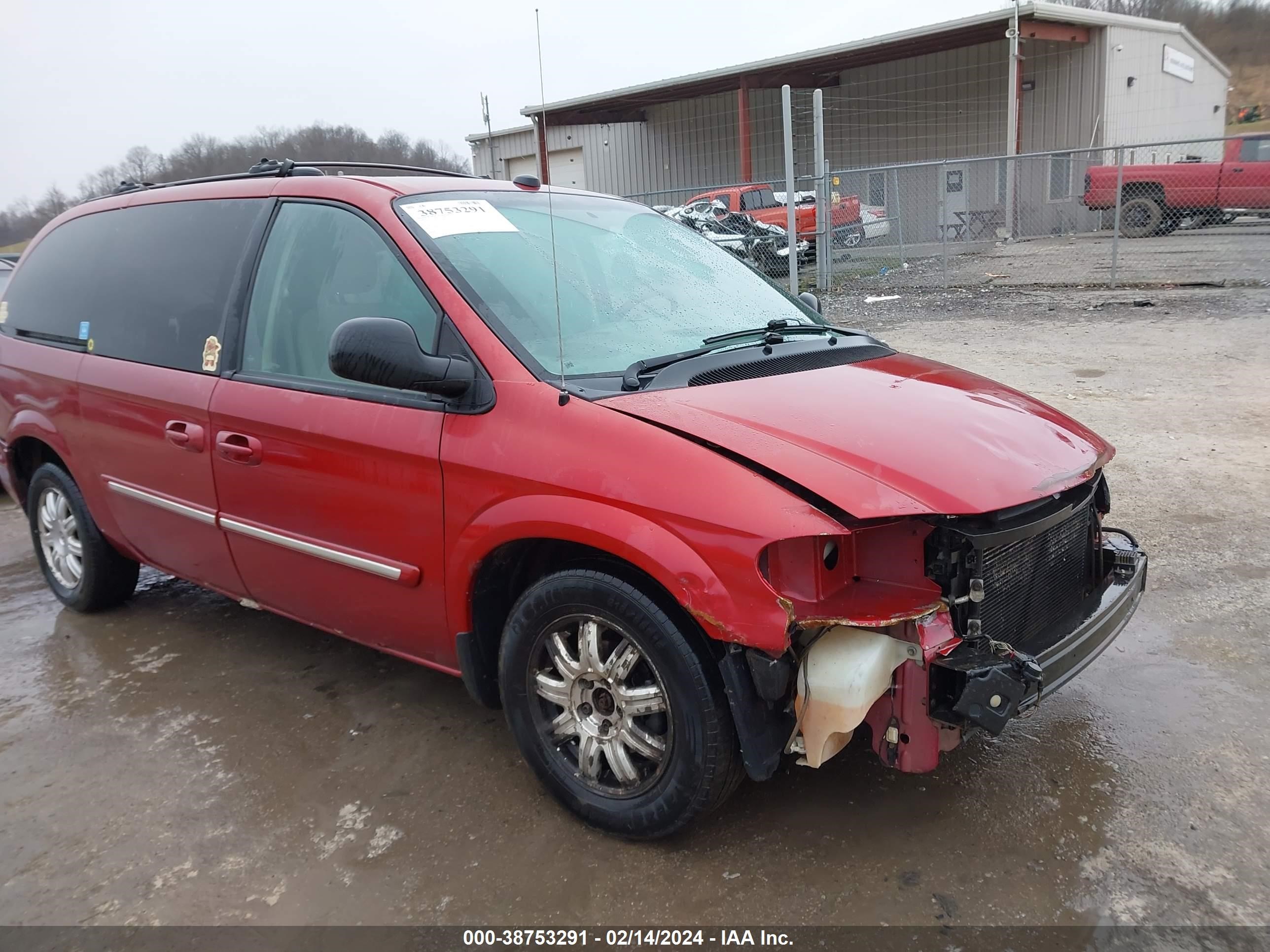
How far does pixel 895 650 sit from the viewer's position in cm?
224

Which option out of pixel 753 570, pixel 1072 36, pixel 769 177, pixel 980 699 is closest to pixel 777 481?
pixel 753 570

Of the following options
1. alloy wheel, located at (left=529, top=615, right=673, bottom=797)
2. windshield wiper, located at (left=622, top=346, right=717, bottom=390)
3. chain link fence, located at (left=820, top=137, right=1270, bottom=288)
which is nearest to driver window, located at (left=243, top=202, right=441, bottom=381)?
windshield wiper, located at (left=622, top=346, right=717, bottom=390)

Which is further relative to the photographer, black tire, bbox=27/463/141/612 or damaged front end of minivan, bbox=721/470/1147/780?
black tire, bbox=27/463/141/612

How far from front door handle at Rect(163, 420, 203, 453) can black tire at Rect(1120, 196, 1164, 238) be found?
1866cm

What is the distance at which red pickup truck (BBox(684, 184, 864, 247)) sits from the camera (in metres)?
17.1

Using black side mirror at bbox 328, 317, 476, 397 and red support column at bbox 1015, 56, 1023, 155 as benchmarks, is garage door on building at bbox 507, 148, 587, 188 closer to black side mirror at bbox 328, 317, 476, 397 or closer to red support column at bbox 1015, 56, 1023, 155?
red support column at bbox 1015, 56, 1023, 155

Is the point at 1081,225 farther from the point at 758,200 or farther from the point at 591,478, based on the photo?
the point at 591,478

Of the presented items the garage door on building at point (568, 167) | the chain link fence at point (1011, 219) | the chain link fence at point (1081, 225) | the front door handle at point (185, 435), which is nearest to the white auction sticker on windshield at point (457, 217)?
the front door handle at point (185, 435)

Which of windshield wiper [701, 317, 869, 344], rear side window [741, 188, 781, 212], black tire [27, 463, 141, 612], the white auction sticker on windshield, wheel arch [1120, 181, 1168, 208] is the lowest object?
black tire [27, 463, 141, 612]

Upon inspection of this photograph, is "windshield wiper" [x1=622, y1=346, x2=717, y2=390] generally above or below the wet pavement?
above

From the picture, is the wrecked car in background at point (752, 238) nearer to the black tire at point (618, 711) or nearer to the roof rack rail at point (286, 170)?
the roof rack rail at point (286, 170)

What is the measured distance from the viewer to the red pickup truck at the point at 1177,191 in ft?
56.7

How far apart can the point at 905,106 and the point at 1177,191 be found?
9.84 metres

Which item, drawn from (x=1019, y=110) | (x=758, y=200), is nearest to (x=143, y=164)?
(x=758, y=200)
